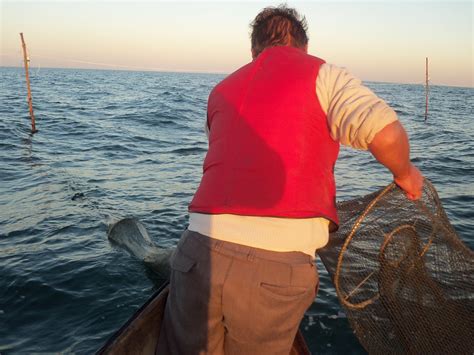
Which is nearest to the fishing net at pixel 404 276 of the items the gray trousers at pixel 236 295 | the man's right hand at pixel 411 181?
the man's right hand at pixel 411 181

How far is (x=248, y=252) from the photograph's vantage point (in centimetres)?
220

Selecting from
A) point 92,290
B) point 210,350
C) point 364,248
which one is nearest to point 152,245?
point 92,290

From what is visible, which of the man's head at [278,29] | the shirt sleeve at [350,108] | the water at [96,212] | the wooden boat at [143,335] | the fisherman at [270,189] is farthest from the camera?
the water at [96,212]

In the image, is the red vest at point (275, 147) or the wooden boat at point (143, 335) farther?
the wooden boat at point (143, 335)

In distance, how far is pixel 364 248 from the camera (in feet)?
12.4

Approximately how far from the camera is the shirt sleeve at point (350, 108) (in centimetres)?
203

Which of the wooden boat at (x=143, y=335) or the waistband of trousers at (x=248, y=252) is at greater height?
the waistband of trousers at (x=248, y=252)

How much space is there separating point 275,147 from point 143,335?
2.15m

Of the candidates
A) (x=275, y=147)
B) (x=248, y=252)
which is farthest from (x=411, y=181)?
(x=248, y=252)

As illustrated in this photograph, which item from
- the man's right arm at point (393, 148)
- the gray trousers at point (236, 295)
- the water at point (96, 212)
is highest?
the man's right arm at point (393, 148)

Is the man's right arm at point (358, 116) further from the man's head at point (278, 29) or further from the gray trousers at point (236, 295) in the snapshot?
the gray trousers at point (236, 295)

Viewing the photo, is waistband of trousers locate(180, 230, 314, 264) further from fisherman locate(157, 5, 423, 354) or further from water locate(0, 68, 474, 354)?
water locate(0, 68, 474, 354)

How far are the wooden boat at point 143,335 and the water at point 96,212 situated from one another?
76.3 inches

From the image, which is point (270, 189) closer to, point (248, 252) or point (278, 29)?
point (248, 252)
